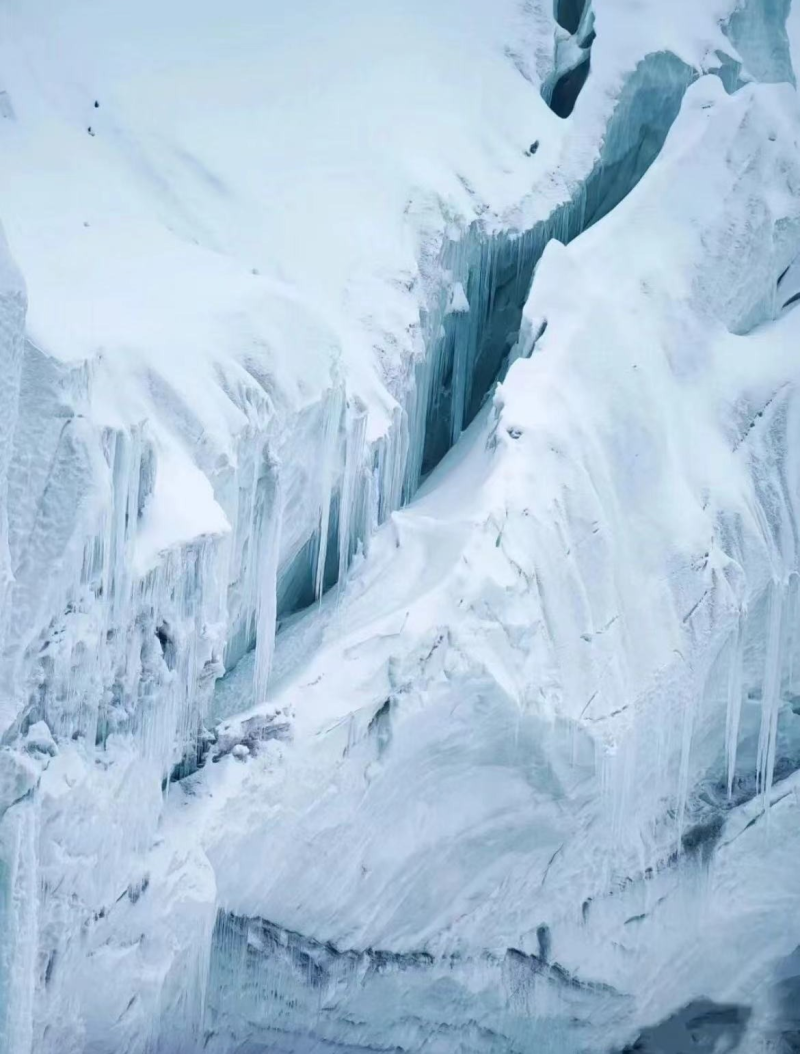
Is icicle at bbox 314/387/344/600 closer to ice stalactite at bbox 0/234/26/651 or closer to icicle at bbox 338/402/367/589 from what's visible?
icicle at bbox 338/402/367/589

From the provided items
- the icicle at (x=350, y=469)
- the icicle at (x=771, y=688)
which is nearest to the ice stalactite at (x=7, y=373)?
the icicle at (x=350, y=469)

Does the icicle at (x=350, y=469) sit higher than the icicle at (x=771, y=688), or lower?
higher

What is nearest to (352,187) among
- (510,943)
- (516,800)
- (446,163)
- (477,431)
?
(446,163)

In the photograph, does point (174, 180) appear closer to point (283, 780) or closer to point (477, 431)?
point (477, 431)

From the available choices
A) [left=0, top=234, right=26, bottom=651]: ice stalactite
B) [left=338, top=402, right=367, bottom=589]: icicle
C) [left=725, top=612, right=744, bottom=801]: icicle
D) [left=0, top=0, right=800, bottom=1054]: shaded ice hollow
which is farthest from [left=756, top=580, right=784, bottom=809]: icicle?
[left=0, top=234, right=26, bottom=651]: ice stalactite

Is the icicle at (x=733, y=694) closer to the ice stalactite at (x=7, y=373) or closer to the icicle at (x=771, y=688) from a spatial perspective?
the icicle at (x=771, y=688)

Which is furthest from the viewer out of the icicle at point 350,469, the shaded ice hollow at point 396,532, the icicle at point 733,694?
the icicle at point 733,694
